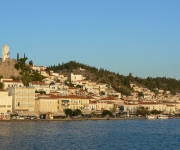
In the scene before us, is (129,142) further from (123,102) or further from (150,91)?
(150,91)

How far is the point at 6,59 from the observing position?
106250 millimetres

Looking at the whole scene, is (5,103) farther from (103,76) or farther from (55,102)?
(103,76)

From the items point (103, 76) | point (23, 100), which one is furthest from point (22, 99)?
point (103, 76)

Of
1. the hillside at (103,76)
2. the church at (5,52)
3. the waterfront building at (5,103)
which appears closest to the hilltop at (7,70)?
the church at (5,52)

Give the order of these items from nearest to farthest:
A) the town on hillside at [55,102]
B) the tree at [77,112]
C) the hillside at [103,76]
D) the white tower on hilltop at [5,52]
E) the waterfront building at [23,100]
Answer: the waterfront building at [23,100], the town on hillside at [55,102], the tree at [77,112], the white tower on hilltop at [5,52], the hillside at [103,76]

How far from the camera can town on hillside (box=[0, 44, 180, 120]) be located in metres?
82.6

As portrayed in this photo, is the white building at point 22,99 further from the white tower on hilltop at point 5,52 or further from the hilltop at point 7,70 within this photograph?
the white tower on hilltop at point 5,52

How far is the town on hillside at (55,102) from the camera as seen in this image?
271ft

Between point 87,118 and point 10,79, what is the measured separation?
20.1 meters

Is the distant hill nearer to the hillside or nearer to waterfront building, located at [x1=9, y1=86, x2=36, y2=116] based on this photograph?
waterfront building, located at [x1=9, y1=86, x2=36, y2=116]

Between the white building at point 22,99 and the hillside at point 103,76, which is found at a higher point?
the hillside at point 103,76

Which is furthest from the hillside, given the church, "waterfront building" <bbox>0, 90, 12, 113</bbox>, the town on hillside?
"waterfront building" <bbox>0, 90, 12, 113</bbox>

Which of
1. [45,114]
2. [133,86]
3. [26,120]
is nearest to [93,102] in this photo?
[45,114]

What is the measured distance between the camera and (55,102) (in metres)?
89.2
